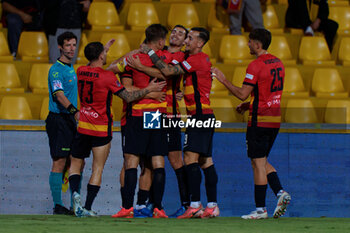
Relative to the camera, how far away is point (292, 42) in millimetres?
12250

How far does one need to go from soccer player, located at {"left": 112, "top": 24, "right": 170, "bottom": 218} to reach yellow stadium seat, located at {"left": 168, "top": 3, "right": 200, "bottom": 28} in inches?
161

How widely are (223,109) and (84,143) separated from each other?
2.48m

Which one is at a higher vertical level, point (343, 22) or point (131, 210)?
point (343, 22)

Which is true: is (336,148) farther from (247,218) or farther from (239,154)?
(247,218)

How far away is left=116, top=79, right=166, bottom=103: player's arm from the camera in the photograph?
25.6 feet

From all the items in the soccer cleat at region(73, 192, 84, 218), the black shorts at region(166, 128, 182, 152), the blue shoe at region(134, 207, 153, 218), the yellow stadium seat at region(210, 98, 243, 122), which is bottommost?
the blue shoe at region(134, 207, 153, 218)

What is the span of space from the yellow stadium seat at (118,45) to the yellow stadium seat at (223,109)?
6.26 ft

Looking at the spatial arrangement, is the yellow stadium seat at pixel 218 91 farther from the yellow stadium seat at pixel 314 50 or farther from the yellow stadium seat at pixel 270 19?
the yellow stadium seat at pixel 270 19

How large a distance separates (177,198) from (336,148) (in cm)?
201

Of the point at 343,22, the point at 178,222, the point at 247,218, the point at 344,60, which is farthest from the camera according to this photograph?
the point at 343,22

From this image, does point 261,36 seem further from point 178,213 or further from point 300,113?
point 300,113

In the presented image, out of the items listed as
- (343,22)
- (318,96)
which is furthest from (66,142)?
(343,22)

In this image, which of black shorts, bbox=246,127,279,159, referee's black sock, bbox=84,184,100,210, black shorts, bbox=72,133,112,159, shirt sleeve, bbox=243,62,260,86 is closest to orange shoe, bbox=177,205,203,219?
black shorts, bbox=246,127,279,159

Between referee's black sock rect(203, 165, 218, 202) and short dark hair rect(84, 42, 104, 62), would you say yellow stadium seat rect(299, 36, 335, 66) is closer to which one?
referee's black sock rect(203, 165, 218, 202)
